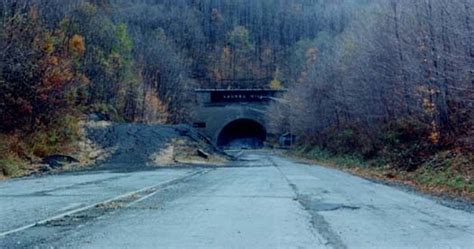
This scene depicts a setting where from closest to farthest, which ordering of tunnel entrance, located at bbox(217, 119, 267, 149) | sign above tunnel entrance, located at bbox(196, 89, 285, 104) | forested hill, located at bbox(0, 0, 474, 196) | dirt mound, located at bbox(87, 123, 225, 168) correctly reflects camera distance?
forested hill, located at bbox(0, 0, 474, 196), dirt mound, located at bbox(87, 123, 225, 168), sign above tunnel entrance, located at bbox(196, 89, 285, 104), tunnel entrance, located at bbox(217, 119, 267, 149)

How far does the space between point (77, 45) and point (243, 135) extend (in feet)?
176

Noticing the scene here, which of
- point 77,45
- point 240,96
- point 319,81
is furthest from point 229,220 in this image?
point 240,96

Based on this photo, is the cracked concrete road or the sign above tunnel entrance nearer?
the cracked concrete road

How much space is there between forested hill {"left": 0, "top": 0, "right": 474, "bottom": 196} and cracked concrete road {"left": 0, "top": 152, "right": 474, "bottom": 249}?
7775mm

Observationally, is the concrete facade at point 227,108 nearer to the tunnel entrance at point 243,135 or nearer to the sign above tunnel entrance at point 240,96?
the sign above tunnel entrance at point 240,96

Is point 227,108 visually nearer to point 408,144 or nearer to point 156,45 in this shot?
point 156,45

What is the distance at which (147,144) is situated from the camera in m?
35.5

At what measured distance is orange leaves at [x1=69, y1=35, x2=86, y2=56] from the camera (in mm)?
46209

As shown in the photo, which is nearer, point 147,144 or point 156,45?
point 147,144

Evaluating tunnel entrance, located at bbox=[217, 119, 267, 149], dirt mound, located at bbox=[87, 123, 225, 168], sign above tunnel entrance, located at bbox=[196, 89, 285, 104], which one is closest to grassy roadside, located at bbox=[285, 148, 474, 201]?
dirt mound, located at bbox=[87, 123, 225, 168]

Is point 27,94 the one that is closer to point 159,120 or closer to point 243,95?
point 159,120

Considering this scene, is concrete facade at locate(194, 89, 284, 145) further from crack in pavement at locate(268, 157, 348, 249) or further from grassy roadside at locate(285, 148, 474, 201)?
crack in pavement at locate(268, 157, 348, 249)

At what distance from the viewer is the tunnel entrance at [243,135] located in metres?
90.3

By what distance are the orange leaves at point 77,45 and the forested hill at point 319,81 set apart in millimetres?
117
